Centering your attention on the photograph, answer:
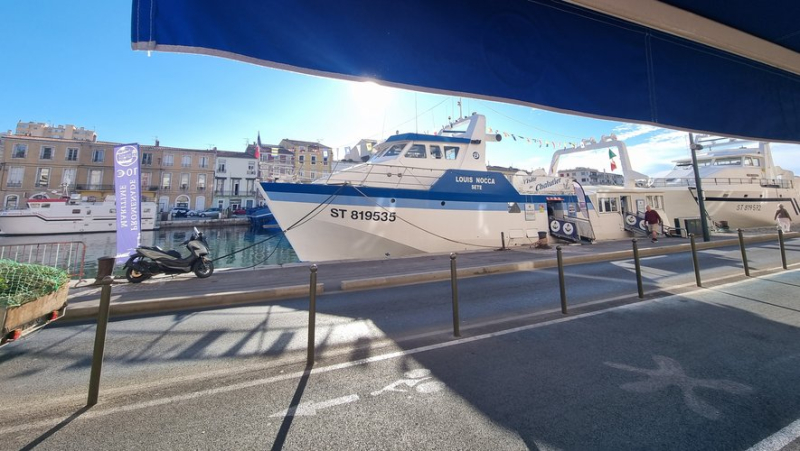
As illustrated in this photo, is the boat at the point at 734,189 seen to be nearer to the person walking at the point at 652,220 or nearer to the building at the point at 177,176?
the person walking at the point at 652,220

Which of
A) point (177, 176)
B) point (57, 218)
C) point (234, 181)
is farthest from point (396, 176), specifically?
point (177, 176)

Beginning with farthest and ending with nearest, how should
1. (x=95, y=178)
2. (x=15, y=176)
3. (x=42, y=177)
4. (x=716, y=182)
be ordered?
1. (x=95, y=178)
2. (x=42, y=177)
3. (x=15, y=176)
4. (x=716, y=182)

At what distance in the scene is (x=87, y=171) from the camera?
40.7 metres

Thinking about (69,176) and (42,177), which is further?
(69,176)

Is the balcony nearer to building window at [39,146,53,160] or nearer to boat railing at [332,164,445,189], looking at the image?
building window at [39,146,53,160]

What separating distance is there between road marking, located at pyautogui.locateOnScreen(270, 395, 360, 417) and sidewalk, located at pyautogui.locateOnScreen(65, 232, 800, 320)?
3.68m

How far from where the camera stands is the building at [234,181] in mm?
47312

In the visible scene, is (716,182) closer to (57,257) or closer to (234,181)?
(57,257)

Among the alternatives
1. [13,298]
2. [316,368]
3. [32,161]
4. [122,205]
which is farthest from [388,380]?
[32,161]

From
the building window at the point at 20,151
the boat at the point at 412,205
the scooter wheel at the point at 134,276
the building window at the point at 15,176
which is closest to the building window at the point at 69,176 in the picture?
the building window at the point at 15,176

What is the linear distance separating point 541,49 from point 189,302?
6083 millimetres

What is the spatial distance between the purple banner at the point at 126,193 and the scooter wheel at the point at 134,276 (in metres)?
2.95

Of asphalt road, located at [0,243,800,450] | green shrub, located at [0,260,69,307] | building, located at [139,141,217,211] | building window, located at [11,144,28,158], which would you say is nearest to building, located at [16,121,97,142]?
building window, located at [11,144,28,158]

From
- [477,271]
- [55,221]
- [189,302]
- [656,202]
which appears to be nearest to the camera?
[189,302]
